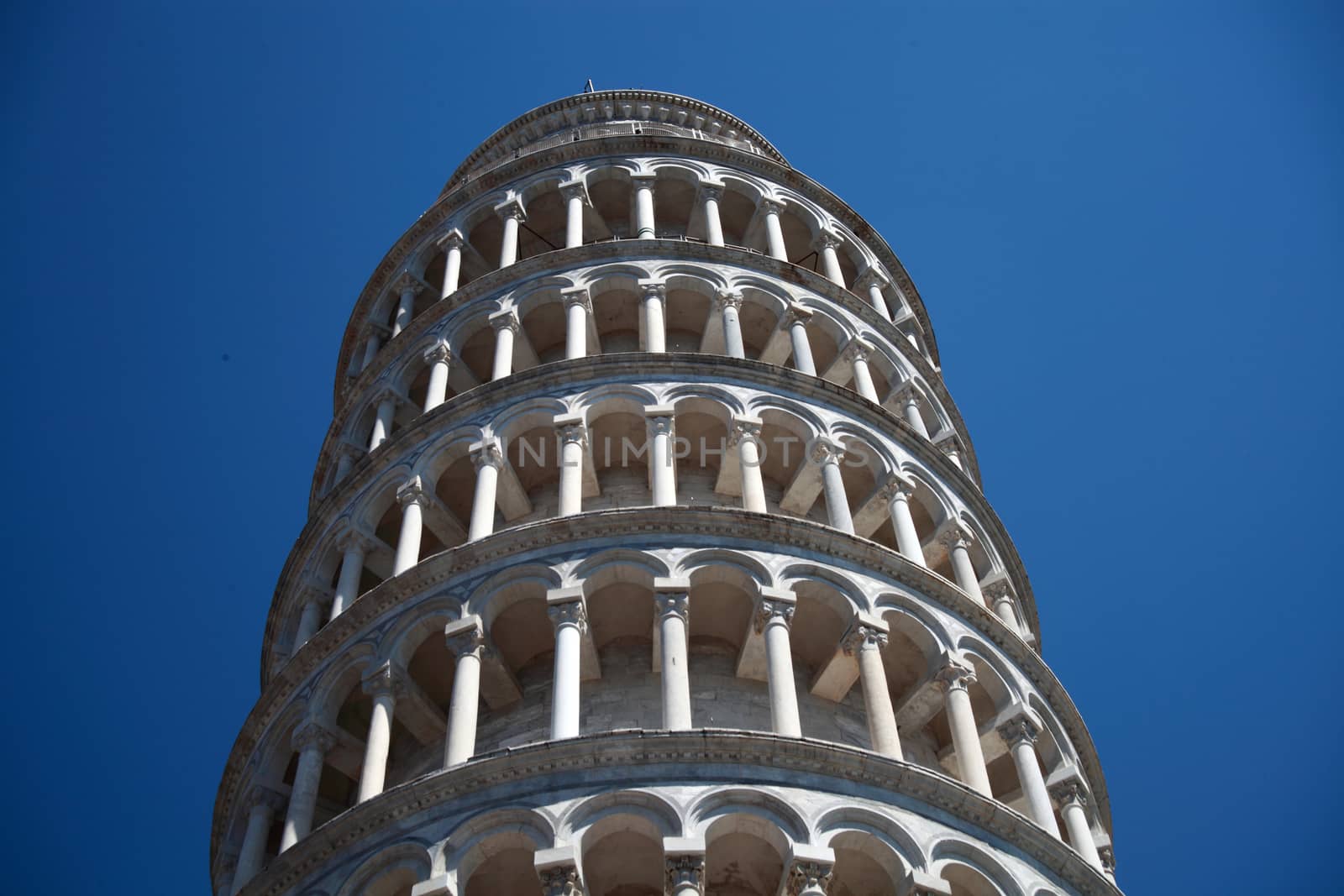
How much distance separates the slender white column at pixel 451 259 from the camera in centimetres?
2919

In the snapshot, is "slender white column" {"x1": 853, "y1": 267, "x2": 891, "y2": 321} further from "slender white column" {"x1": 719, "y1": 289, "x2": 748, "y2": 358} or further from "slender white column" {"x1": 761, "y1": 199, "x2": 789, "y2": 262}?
"slender white column" {"x1": 719, "y1": 289, "x2": 748, "y2": 358}

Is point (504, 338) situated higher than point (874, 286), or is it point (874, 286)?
point (874, 286)

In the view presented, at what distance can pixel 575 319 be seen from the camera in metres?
25.7

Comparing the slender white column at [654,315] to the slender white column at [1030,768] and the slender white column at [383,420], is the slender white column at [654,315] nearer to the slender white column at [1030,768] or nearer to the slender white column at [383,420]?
the slender white column at [383,420]

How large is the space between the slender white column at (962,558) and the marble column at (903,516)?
458 mm

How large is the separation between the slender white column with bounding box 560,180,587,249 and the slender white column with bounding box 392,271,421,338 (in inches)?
122

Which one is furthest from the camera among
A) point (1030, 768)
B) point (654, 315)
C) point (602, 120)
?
point (602, 120)

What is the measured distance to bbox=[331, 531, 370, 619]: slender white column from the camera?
72.7ft

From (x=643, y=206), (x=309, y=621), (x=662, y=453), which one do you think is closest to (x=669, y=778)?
(x=662, y=453)

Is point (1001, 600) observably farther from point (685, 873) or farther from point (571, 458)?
point (685, 873)

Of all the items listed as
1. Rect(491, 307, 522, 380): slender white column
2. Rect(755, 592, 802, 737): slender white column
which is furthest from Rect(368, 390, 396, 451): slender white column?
Rect(755, 592, 802, 737): slender white column

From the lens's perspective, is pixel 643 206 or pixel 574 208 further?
pixel 574 208

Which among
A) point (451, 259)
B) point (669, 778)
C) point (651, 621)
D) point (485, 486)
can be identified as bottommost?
point (669, 778)

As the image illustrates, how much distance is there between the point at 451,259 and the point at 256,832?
529 inches
